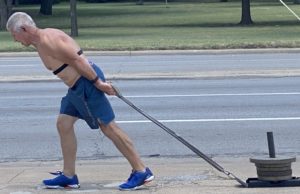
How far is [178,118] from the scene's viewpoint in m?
13.6

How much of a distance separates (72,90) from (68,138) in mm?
445

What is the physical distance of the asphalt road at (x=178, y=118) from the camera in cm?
1134

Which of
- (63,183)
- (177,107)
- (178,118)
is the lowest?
(177,107)

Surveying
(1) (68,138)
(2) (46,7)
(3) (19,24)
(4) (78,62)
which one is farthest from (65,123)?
(2) (46,7)

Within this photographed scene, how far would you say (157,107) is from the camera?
15.0m

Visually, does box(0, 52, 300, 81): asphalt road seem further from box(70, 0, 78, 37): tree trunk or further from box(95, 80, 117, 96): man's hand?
box(95, 80, 117, 96): man's hand

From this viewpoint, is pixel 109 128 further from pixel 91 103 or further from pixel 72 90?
pixel 72 90

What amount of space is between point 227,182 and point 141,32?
3148 cm

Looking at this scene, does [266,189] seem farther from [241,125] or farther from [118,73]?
[118,73]

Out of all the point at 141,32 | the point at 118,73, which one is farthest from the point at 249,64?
the point at 141,32

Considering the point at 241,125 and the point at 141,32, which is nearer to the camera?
the point at 241,125

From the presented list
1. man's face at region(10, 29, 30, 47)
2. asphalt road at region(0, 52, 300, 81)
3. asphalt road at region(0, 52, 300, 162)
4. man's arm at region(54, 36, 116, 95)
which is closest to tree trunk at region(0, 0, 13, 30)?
asphalt road at region(0, 52, 300, 81)

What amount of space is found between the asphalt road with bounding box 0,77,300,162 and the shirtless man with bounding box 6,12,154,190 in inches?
95.5

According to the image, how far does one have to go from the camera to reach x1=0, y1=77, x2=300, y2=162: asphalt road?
11.3m
